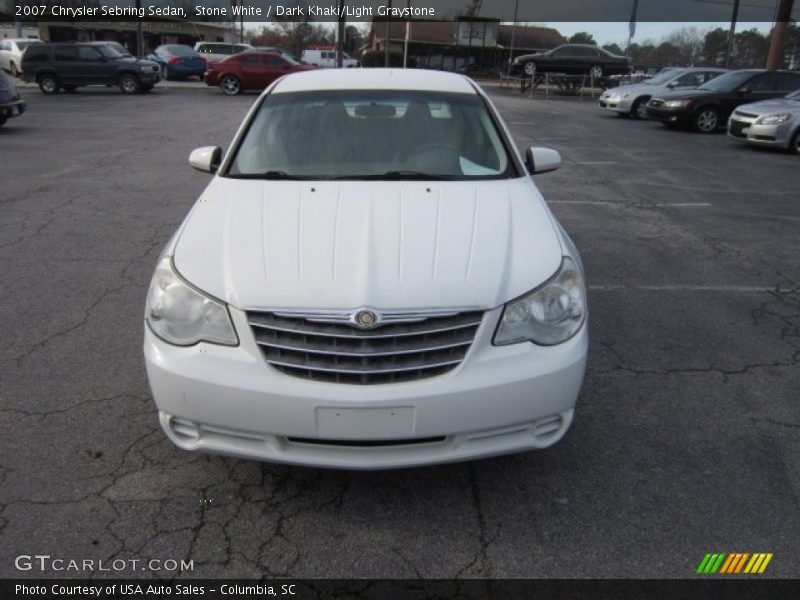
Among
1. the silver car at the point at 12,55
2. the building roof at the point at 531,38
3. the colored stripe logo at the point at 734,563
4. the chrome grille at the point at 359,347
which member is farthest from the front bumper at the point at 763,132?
the building roof at the point at 531,38

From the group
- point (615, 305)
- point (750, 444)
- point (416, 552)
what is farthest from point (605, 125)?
point (416, 552)

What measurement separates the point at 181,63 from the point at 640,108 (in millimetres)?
21835

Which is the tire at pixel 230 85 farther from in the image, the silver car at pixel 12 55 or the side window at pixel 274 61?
the silver car at pixel 12 55

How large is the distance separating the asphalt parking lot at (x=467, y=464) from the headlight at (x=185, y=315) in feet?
2.30

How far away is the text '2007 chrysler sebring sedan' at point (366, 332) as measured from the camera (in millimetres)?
2434

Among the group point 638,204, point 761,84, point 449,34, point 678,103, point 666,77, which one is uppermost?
point 449,34

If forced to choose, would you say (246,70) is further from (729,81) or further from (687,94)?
(729,81)

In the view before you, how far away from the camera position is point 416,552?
8.27 ft

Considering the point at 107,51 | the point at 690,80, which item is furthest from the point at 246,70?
the point at 690,80

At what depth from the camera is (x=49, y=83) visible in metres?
Answer: 24.1

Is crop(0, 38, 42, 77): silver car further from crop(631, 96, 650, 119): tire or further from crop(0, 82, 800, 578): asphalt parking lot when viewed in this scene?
crop(0, 82, 800, 578): asphalt parking lot

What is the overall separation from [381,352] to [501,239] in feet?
2.66

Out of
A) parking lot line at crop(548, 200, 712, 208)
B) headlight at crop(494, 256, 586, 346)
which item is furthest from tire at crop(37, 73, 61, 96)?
headlight at crop(494, 256, 586, 346)

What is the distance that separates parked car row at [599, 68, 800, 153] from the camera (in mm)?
13391
